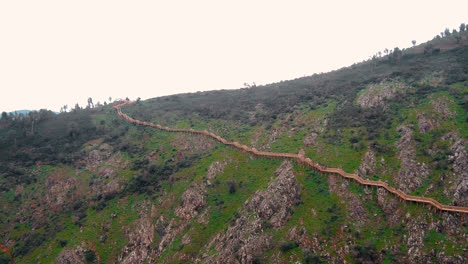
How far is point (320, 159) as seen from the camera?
53.5m

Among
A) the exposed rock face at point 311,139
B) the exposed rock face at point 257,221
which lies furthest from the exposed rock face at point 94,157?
the exposed rock face at point 311,139

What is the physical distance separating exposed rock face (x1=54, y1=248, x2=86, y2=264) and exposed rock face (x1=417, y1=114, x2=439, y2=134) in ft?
196

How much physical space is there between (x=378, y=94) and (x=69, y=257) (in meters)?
68.8

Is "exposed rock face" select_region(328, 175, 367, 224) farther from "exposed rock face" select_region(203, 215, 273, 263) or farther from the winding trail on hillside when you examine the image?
"exposed rock face" select_region(203, 215, 273, 263)

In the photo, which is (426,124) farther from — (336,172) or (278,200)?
(278,200)

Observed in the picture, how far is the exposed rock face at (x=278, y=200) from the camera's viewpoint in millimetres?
45062

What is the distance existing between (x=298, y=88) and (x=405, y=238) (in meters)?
73.1

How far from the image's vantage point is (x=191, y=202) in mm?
53719

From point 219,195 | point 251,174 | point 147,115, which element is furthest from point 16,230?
point 147,115

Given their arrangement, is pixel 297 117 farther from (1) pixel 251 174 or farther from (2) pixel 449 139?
(2) pixel 449 139

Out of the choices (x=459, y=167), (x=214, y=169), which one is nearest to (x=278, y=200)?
(x=214, y=169)

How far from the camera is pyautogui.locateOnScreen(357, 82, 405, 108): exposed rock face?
66.6 metres

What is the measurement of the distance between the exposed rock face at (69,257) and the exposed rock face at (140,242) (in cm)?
634

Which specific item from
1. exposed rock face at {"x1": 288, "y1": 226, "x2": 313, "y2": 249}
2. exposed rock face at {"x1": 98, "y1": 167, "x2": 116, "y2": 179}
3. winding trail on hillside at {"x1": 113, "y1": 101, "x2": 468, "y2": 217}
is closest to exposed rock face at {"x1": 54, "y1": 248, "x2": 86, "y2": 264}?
exposed rock face at {"x1": 98, "y1": 167, "x2": 116, "y2": 179}
